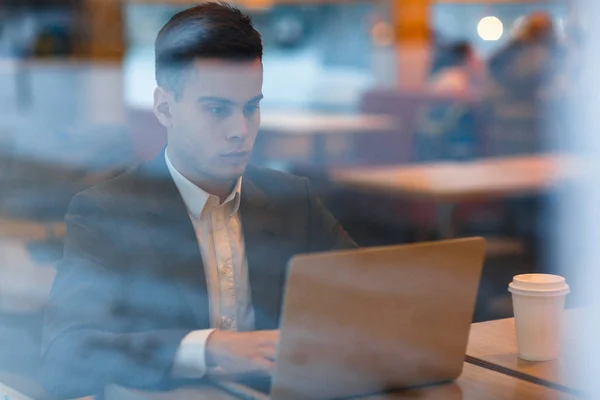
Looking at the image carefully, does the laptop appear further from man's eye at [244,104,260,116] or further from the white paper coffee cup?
man's eye at [244,104,260,116]

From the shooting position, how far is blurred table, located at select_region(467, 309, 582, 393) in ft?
3.21

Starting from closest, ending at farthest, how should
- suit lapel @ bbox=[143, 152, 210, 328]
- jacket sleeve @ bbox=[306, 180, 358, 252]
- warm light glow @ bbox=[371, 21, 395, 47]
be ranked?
suit lapel @ bbox=[143, 152, 210, 328]
jacket sleeve @ bbox=[306, 180, 358, 252]
warm light glow @ bbox=[371, 21, 395, 47]

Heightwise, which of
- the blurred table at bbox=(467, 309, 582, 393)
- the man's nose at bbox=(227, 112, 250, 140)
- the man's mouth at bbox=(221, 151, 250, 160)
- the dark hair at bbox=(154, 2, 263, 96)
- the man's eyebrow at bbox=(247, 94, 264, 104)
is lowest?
the blurred table at bbox=(467, 309, 582, 393)

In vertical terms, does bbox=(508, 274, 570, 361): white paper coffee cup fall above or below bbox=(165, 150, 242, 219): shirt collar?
below

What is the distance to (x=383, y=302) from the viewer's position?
85 cm

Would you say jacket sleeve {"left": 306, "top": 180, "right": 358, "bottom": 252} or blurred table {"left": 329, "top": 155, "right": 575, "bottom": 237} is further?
blurred table {"left": 329, "top": 155, "right": 575, "bottom": 237}

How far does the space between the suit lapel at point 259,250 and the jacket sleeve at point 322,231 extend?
0.07 metres

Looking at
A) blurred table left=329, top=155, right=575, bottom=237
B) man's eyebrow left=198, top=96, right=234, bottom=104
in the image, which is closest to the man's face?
man's eyebrow left=198, top=96, right=234, bottom=104

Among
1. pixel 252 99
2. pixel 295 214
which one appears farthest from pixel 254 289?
pixel 252 99

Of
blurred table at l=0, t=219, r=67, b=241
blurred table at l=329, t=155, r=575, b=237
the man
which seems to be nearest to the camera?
the man

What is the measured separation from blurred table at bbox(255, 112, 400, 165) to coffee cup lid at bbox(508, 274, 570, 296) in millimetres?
3146

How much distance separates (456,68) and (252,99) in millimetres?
4202

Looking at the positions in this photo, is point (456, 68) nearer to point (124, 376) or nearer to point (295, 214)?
point (295, 214)

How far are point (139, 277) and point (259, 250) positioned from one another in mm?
168
